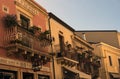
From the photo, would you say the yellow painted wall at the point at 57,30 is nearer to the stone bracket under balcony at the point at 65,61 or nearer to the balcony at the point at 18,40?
the stone bracket under balcony at the point at 65,61

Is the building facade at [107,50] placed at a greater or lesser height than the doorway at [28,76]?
greater

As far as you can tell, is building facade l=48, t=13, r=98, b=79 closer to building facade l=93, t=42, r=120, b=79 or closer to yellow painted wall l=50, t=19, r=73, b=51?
yellow painted wall l=50, t=19, r=73, b=51

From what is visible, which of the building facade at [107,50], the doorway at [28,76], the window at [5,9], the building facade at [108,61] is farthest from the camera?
the building facade at [107,50]

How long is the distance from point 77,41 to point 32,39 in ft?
36.7

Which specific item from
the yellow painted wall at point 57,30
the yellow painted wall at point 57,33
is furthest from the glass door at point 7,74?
the yellow painted wall at point 57,30

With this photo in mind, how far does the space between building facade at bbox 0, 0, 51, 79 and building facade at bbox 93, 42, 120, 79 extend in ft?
50.2

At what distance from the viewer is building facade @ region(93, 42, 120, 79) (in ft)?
108

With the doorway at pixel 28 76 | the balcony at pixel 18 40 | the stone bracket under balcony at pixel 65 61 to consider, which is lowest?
the doorway at pixel 28 76

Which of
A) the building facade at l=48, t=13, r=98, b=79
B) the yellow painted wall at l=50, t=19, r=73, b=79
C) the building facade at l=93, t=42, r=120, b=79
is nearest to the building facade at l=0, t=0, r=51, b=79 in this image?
the yellow painted wall at l=50, t=19, r=73, b=79

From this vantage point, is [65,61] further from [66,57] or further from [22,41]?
[22,41]

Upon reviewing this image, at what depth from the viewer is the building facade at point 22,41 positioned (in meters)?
14.0

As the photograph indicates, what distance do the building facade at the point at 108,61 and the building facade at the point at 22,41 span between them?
15.3m

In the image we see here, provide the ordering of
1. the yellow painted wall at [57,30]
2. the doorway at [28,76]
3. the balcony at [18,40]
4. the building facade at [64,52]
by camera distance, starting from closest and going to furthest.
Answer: the balcony at [18,40] → the doorway at [28,76] → the building facade at [64,52] → the yellow painted wall at [57,30]

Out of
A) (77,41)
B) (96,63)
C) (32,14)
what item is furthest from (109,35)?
(32,14)
